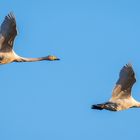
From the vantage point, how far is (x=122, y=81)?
106500mm

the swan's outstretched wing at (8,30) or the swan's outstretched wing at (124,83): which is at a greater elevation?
the swan's outstretched wing at (8,30)

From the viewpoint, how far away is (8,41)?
4222 inches

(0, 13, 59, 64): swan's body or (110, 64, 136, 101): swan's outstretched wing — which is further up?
(0, 13, 59, 64): swan's body

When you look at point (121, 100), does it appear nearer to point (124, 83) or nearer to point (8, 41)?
point (124, 83)

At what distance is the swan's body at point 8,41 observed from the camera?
105938mm

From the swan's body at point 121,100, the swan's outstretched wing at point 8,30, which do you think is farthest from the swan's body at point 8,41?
the swan's body at point 121,100

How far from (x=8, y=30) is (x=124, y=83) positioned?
6794mm

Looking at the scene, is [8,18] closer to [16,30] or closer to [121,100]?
[16,30]

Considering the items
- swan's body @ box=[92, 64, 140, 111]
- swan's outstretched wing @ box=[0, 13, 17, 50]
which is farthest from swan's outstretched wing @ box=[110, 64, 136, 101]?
swan's outstretched wing @ box=[0, 13, 17, 50]

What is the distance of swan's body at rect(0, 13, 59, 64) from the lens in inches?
4171

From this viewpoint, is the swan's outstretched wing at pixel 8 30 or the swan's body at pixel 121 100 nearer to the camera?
the swan's outstretched wing at pixel 8 30

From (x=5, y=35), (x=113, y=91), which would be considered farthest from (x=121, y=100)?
(x=5, y=35)

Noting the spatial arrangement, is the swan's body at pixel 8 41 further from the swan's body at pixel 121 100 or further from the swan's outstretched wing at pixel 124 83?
the swan's outstretched wing at pixel 124 83

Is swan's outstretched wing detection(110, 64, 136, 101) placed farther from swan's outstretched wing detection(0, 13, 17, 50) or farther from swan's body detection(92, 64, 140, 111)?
swan's outstretched wing detection(0, 13, 17, 50)
